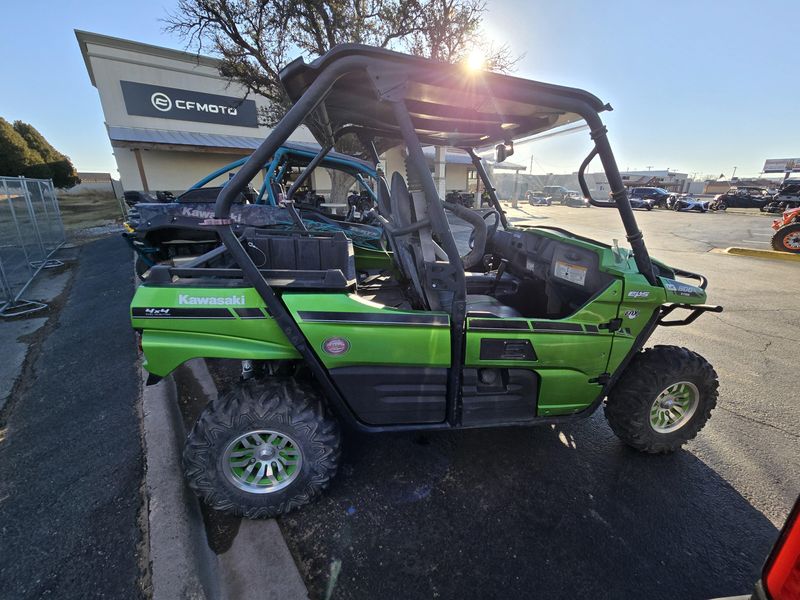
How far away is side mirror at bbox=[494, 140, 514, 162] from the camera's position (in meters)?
2.94

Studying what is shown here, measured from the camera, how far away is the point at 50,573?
1.63m

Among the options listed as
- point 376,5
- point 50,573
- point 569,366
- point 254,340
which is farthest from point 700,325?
point 376,5

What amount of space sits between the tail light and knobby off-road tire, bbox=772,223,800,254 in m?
12.2

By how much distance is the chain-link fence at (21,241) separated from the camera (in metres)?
5.16

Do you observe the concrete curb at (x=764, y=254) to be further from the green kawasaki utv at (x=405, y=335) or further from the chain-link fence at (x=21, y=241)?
the chain-link fence at (x=21, y=241)

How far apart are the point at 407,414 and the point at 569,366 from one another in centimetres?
100

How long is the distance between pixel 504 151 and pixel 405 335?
198cm

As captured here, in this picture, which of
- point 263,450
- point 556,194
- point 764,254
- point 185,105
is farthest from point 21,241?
point 556,194

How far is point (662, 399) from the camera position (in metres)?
2.36

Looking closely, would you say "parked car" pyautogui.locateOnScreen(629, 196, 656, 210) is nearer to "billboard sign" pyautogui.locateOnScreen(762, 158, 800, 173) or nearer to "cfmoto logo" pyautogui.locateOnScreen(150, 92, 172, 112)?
"cfmoto logo" pyautogui.locateOnScreen(150, 92, 172, 112)

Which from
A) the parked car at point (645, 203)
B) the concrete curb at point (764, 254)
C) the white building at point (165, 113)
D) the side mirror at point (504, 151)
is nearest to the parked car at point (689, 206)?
the parked car at point (645, 203)

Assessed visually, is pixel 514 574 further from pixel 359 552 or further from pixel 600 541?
pixel 359 552

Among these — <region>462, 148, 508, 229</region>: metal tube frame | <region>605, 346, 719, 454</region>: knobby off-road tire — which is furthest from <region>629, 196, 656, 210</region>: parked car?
<region>605, 346, 719, 454</region>: knobby off-road tire

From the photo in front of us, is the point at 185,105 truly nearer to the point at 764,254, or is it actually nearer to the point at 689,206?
the point at 764,254
